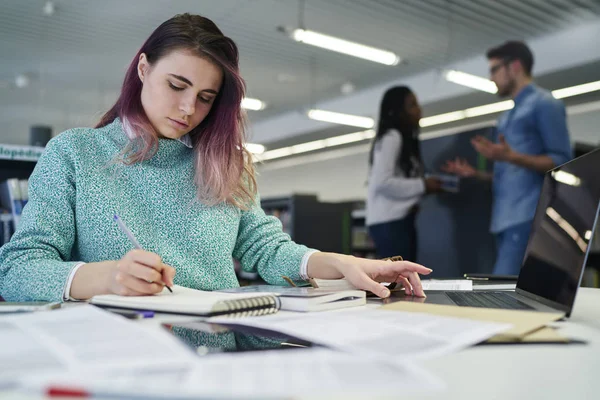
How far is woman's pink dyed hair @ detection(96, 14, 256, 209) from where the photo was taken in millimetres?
1181

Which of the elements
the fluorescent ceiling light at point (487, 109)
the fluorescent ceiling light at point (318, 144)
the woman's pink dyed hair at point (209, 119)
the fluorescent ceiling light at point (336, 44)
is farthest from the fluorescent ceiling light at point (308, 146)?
the woman's pink dyed hair at point (209, 119)

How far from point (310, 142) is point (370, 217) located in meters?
7.49

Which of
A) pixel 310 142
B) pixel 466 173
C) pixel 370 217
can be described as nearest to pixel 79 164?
pixel 370 217

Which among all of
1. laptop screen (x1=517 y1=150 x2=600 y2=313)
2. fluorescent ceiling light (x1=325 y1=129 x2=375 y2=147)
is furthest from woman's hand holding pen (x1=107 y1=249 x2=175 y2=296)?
fluorescent ceiling light (x1=325 y1=129 x2=375 y2=147)

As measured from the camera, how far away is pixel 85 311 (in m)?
0.59

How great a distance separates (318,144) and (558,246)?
9841mm

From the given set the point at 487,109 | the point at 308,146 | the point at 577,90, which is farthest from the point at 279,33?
the point at 308,146

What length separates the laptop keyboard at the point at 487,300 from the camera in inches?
31.4

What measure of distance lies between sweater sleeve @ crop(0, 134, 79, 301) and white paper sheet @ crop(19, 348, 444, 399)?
1.79 feet

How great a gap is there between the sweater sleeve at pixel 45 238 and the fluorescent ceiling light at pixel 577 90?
6.79 meters

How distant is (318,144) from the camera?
34.8ft

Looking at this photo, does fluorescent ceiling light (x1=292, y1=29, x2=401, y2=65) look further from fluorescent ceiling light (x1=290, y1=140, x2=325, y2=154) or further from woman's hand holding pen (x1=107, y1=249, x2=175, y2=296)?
fluorescent ceiling light (x1=290, y1=140, x2=325, y2=154)

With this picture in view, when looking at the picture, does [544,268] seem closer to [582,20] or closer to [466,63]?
[582,20]

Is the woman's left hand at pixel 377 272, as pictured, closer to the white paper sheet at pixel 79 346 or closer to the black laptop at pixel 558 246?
the black laptop at pixel 558 246
